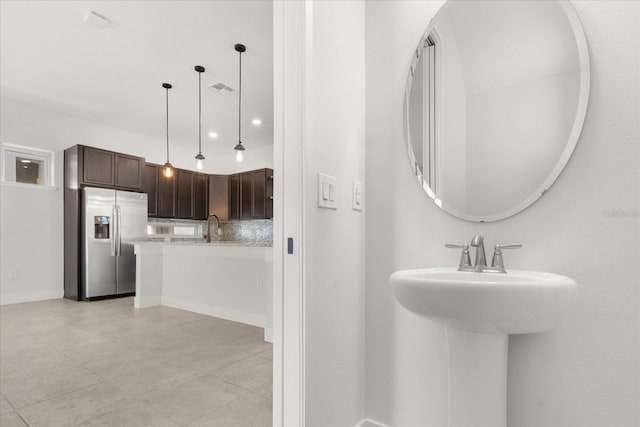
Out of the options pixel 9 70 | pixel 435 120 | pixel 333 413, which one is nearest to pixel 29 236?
pixel 9 70

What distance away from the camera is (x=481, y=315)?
865 mm

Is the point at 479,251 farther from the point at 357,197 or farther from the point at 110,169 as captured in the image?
the point at 110,169

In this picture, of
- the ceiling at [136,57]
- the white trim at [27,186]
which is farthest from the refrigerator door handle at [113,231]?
the ceiling at [136,57]

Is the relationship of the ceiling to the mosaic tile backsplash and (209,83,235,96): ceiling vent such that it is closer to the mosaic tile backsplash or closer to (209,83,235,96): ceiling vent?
(209,83,235,96): ceiling vent

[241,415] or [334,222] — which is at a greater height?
[334,222]

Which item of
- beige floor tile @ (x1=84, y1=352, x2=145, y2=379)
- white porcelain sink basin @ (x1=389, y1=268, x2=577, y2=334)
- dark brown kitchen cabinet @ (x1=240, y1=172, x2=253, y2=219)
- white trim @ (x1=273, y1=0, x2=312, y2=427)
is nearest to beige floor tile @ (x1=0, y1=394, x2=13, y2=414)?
beige floor tile @ (x1=84, y1=352, x2=145, y2=379)

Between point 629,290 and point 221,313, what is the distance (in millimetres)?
3566

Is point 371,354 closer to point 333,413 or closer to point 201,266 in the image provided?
point 333,413

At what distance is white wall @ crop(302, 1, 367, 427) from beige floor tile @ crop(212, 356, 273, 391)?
0.87m

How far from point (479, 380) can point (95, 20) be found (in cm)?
367

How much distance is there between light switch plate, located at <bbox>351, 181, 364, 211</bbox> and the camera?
1.48m

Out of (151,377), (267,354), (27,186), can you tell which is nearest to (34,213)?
(27,186)

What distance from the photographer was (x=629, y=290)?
1032 millimetres

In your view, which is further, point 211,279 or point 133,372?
point 211,279
